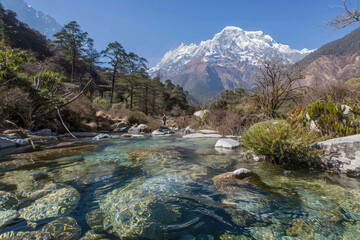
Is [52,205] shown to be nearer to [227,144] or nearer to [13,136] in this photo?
[227,144]

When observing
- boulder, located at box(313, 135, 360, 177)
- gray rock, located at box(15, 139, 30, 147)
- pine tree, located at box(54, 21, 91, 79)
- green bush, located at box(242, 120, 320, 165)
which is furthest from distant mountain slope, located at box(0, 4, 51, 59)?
boulder, located at box(313, 135, 360, 177)

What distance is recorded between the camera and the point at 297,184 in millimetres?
2574

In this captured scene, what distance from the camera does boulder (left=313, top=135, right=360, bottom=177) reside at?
300cm

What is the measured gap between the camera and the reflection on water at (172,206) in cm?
147

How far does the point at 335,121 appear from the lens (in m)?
4.11

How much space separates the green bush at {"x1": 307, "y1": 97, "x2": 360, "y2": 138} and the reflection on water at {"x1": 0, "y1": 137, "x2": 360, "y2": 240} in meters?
1.64

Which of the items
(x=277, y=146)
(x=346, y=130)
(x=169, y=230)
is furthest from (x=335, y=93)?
(x=169, y=230)

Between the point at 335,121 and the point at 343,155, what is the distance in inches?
54.1

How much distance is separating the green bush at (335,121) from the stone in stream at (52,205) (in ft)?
17.0

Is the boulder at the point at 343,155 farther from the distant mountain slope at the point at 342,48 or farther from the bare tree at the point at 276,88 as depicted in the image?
the distant mountain slope at the point at 342,48

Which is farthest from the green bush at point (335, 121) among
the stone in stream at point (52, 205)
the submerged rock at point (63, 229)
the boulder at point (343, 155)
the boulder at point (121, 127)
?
the boulder at point (121, 127)

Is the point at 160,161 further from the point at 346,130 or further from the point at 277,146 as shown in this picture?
the point at 346,130

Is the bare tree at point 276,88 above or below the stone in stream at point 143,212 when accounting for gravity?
above

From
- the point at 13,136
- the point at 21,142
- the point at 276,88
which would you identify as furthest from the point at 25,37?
the point at 276,88
